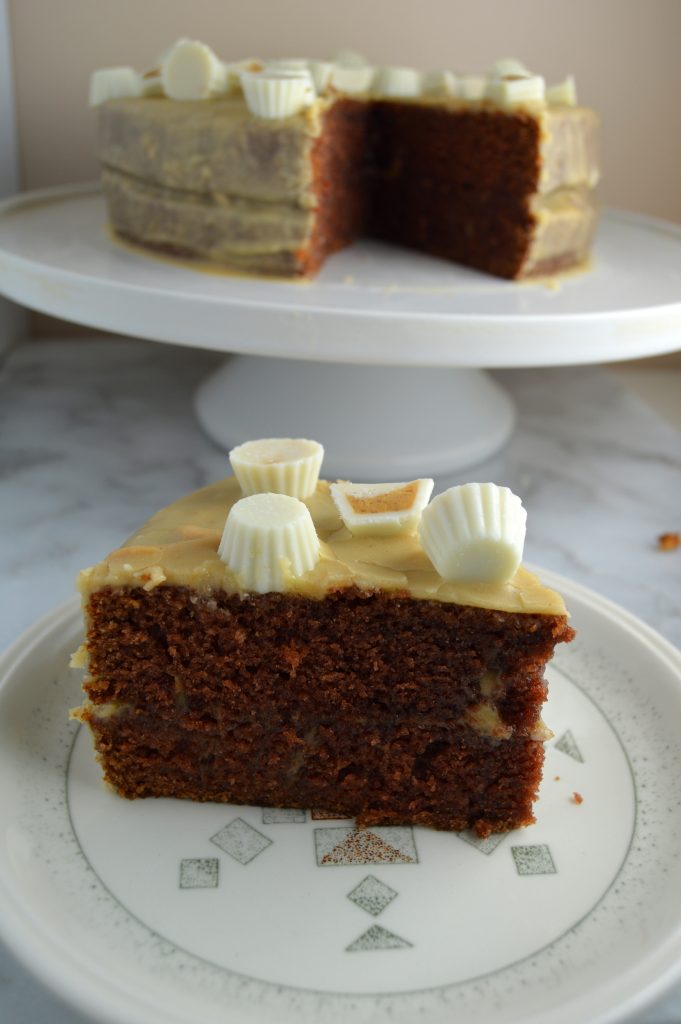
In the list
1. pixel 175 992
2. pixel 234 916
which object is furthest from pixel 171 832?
pixel 175 992

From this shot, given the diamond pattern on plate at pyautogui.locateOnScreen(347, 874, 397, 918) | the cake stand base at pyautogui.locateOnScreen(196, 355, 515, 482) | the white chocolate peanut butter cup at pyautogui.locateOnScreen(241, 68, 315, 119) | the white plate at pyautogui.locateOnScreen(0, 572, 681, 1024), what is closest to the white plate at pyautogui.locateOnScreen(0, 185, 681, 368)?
the cake stand base at pyautogui.locateOnScreen(196, 355, 515, 482)

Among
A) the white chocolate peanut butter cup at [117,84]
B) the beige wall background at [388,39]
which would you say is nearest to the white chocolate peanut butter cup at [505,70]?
the beige wall background at [388,39]

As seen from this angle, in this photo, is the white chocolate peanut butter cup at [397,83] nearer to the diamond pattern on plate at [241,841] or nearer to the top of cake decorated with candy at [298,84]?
the top of cake decorated with candy at [298,84]

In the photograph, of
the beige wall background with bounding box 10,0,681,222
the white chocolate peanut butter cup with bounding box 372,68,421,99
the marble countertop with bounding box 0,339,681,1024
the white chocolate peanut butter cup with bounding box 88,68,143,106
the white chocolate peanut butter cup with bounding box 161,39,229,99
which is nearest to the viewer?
the marble countertop with bounding box 0,339,681,1024

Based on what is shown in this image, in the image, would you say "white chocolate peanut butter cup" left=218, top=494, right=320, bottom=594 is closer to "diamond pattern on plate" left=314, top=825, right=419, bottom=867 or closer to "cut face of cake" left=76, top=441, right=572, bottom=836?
"cut face of cake" left=76, top=441, right=572, bottom=836

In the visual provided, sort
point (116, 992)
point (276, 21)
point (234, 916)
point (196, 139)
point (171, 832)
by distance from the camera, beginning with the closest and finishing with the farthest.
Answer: point (116, 992) < point (234, 916) < point (171, 832) < point (196, 139) < point (276, 21)

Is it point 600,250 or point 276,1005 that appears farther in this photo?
point 600,250

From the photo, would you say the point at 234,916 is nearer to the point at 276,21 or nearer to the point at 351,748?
the point at 351,748
